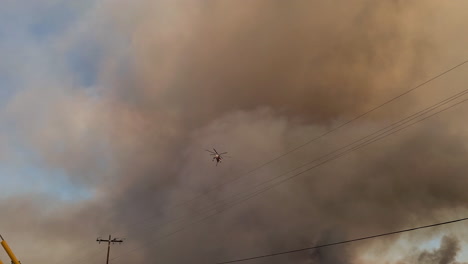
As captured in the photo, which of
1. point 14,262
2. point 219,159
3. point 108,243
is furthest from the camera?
point 108,243

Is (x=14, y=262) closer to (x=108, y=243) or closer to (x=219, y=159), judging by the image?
(x=219, y=159)

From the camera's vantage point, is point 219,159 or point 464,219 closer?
point 464,219

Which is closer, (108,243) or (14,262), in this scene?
(14,262)

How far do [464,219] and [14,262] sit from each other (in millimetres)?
39940

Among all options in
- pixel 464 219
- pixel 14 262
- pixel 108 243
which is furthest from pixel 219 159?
pixel 108 243

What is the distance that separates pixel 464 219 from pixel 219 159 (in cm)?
3101

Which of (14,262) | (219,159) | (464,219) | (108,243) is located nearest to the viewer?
(464,219)

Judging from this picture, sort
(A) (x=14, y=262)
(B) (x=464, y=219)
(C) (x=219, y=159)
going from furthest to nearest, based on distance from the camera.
A: (C) (x=219, y=159), (A) (x=14, y=262), (B) (x=464, y=219)

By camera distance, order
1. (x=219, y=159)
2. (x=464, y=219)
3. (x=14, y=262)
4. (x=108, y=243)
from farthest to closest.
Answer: (x=108, y=243) < (x=219, y=159) < (x=14, y=262) < (x=464, y=219)

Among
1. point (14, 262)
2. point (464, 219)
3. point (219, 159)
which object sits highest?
point (219, 159)

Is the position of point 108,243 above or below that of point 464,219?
above

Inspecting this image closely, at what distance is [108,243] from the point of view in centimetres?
8125

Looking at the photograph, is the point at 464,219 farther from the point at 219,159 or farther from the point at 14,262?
the point at 14,262

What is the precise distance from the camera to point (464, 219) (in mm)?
27656
